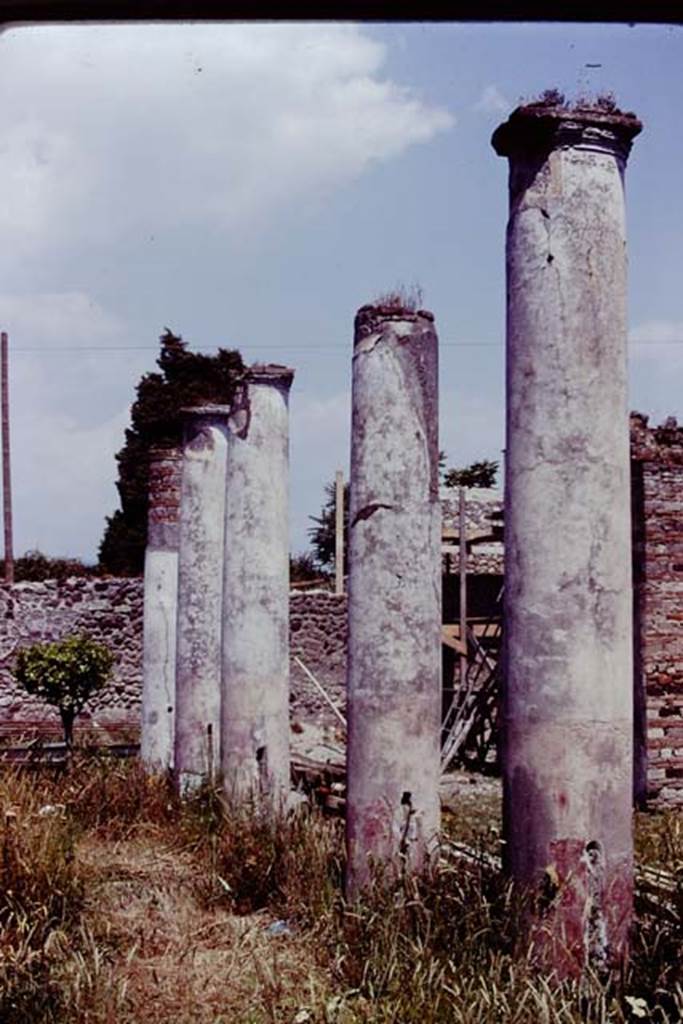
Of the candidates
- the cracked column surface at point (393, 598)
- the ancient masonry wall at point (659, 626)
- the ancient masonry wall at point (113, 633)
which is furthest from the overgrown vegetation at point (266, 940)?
the ancient masonry wall at point (113, 633)

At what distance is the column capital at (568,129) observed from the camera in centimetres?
465

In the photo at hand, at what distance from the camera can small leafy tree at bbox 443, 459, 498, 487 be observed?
30.7m

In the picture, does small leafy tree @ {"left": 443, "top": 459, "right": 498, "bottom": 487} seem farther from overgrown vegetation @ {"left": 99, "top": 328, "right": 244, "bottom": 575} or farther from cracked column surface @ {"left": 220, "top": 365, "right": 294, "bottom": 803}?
cracked column surface @ {"left": 220, "top": 365, "right": 294, "bottom": 803}

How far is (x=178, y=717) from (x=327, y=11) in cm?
845

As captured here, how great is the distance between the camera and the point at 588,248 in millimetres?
4656

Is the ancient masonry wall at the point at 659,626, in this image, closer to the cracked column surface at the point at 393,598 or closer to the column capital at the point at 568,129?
the cracked column surface at the point at 393,598

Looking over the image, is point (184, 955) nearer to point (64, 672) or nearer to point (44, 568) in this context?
point (64, 672)

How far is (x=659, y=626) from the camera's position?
10797 mm

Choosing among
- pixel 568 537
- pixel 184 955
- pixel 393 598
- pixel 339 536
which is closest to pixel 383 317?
pixel 393 598

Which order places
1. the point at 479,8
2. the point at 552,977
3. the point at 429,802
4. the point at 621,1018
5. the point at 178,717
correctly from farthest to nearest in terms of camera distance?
the point at 178,717, the point at 429,802, the point at 552,977, the point at 621,1018, the point at 479,8

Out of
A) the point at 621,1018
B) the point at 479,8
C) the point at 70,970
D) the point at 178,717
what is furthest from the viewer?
the point at 178,717

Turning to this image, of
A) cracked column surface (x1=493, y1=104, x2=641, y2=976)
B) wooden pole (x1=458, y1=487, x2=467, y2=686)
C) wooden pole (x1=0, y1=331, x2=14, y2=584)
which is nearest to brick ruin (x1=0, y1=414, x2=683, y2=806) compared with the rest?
wooden pole (x1=458, y1=487, x2=467, y2=686)

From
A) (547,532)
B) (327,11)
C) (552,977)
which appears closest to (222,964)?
(552,977)

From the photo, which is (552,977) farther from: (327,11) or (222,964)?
(327,11)
